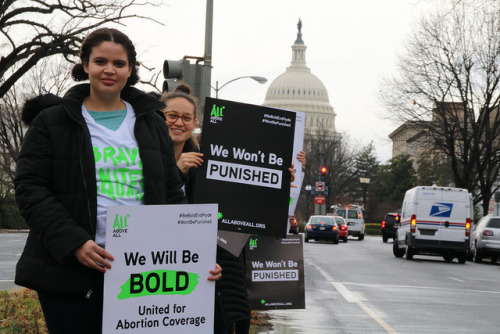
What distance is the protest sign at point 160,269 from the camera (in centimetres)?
389

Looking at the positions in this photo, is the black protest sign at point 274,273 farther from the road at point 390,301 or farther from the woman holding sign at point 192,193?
the woman holding sign at point 192,193

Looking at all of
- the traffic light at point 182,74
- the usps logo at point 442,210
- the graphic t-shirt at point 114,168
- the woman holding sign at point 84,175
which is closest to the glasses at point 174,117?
the woman holding sign at point 84,175

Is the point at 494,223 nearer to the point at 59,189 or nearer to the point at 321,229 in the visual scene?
the point at 321,229

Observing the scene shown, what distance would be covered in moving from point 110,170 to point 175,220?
34cm

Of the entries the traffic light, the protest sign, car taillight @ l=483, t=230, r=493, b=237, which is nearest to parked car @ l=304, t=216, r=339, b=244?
car taillight @ l=483, t=230, r=493, b=237

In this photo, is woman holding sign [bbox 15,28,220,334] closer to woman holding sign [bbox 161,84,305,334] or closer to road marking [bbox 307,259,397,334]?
woman holding sign [bbox 161,84,305,334]

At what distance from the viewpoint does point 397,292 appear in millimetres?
16047

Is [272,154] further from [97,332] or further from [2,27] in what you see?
[2,27]

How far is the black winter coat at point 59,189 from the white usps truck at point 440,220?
25988 mm

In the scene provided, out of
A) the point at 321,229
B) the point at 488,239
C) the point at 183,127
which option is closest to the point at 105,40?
the point at 183,127

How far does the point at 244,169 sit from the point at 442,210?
24616 millimetres

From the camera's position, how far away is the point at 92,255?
377cm

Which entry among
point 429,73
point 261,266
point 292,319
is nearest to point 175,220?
point 261,266

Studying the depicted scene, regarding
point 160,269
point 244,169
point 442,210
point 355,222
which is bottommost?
point 160,269
